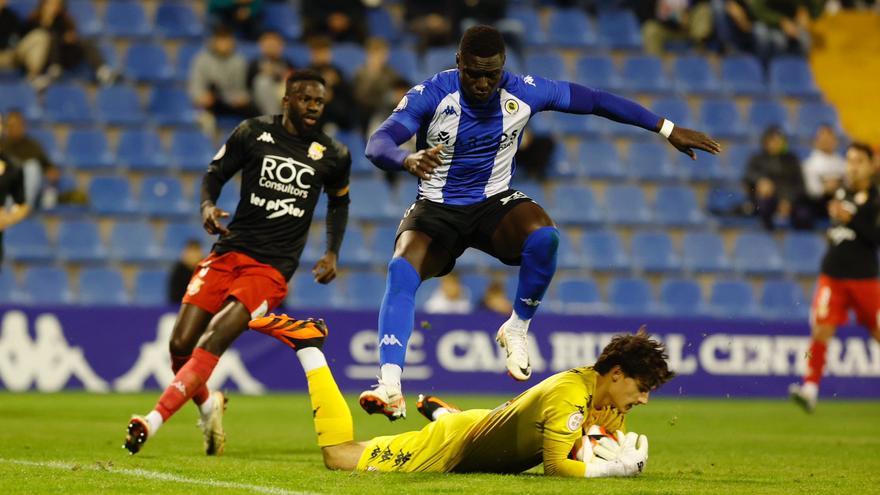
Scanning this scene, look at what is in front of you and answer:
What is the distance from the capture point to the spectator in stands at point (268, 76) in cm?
1723

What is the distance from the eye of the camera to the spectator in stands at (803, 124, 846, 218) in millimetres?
18344

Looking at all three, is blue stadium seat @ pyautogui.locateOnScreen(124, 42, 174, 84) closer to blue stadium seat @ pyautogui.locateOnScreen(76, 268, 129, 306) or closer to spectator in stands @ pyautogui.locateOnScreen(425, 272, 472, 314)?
blue stadium seat @ pyautogui.locateOnScreen(76, 268, 129, 306)

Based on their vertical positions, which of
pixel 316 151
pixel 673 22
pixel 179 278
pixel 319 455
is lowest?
pixel 319 455

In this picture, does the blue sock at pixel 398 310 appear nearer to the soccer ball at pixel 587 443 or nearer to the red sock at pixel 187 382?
the soccer ball at pixel 587 443

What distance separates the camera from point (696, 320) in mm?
15891

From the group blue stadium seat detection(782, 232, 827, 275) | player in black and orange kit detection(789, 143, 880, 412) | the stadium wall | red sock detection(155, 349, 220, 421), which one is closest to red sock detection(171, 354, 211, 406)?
red sock detection(155, 349, 220, 421)

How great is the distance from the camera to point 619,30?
68.0ft

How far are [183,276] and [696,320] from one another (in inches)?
239

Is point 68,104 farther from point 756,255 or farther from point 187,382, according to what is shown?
point 187,382

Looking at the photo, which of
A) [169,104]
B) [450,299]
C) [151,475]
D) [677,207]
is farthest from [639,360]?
[169,104]

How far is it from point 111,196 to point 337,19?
4.20 metres

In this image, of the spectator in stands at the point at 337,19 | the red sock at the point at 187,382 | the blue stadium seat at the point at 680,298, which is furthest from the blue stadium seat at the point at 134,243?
the red sock at the point at 187,382

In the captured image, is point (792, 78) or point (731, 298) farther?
point (792, 78)

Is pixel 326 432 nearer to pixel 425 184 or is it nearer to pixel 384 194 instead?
pixel 425 184
